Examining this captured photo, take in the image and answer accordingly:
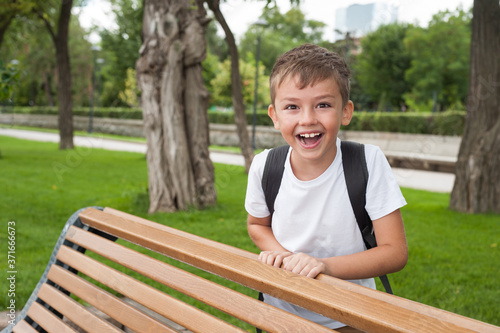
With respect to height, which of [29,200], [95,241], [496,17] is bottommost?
[29,200]

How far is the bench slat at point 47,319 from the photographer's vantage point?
2.07 metres

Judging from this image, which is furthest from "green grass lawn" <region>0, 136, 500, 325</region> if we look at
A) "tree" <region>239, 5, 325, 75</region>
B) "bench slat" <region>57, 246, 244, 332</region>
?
"tree" <region>239, 5, 325, 75</region>

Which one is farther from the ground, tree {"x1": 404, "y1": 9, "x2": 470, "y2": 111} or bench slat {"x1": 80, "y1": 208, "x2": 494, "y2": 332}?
tree {"x1": 404, "y1": 9, "x2": 470, "y2": 111}

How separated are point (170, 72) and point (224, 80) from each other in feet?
92.3

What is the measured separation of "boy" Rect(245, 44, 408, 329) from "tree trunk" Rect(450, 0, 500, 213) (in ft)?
21.8

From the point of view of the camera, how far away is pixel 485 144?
25.4 ft

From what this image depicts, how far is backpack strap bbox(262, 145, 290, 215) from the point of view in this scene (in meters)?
1.94

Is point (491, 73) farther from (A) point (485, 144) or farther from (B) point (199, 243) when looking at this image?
(B) point (199, 243)

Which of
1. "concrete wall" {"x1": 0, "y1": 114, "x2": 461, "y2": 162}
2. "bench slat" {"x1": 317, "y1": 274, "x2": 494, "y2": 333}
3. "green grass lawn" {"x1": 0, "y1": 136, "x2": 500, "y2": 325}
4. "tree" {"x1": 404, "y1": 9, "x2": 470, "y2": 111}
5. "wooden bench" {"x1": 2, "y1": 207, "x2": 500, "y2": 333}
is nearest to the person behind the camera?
"bench slat" {"x1": 317, "y1": 274, "x2": 494, "y2": 333}

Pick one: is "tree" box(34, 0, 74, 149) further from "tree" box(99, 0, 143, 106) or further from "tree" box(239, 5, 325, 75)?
"tree" box(239, 5, 325, 75)

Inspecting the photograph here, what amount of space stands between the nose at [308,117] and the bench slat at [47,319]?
116 cm

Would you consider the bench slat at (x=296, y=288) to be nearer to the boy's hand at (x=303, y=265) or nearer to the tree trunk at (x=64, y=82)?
the boy's hand at (x=303, y=265)

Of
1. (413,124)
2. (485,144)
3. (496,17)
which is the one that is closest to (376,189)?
(485,144)

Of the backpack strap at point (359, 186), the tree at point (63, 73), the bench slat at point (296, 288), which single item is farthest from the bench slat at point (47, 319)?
the tree at point (63, 73)
